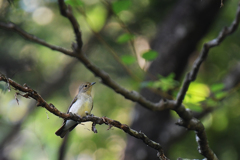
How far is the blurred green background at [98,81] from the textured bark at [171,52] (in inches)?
14.9

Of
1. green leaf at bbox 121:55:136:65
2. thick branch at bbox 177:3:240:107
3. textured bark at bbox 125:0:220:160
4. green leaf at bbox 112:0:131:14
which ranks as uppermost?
green leaf at bbox 112:0:131:14

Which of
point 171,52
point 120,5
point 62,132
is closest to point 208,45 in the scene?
point 120,5

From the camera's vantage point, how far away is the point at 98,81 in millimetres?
5219

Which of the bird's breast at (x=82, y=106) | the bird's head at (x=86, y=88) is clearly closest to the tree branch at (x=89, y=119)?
the bird's breast at (x=82, y=106)

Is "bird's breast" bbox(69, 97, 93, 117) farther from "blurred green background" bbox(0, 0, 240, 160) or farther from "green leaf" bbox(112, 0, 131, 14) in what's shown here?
"green leaf" bbox(112, 0, 131, 14)

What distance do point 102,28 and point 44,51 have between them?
1.34m

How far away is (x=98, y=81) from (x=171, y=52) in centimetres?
146

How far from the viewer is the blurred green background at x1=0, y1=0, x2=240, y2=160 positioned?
4488 millimetres

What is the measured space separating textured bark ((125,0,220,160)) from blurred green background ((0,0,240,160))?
0.38 meters

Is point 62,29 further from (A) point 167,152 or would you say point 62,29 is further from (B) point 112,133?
(A) point 167,152

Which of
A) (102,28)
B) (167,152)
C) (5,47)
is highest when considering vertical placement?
(5,47)

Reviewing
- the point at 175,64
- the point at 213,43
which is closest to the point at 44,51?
the point at 175,64

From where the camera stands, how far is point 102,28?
578 cm

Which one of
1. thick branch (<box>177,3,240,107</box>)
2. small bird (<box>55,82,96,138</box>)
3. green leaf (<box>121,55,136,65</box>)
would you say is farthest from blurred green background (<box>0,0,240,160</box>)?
thick branch (<box>177,3,240,107</box>)
